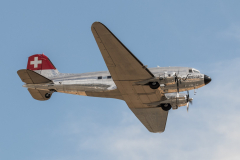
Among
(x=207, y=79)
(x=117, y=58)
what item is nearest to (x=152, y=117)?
(x=207, y=79)

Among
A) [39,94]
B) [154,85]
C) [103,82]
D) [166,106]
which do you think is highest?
[103,82]

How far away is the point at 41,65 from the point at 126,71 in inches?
430

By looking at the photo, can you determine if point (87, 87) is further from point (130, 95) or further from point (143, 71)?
point (143, 71)

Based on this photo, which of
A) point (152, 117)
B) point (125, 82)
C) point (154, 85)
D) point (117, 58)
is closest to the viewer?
point (117, 58)

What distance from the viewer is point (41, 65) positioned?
→ 3256 cm

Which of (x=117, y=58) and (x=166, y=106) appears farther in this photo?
(x=166, y=106)

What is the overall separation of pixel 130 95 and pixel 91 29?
284 inches

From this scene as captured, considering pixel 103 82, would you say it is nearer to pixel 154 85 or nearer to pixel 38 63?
pixel 154 85

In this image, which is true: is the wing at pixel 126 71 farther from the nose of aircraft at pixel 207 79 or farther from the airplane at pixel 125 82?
the nose of aircraft at pixel 207 79

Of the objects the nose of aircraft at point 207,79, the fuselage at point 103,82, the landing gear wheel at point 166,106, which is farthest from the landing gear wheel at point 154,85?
the nose of aircraft at point 207,79

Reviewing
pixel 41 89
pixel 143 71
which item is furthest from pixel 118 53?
pixel 41 89

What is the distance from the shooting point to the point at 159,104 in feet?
94.7

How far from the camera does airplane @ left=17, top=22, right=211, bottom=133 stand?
24328 mm

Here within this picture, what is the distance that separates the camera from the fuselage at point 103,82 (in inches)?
1047
